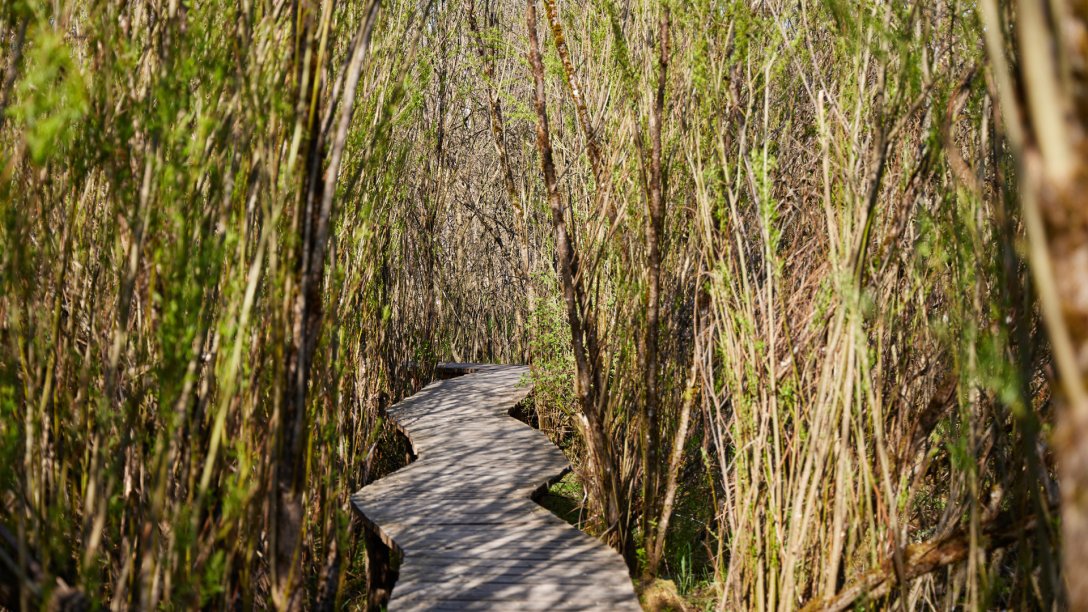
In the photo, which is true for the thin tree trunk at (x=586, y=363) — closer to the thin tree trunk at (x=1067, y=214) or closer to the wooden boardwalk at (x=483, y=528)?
the wooden boardwalk at (x=483, y=528)

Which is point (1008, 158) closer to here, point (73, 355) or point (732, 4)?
point (732, 4)

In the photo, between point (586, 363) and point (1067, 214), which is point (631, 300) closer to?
point (586, 363)

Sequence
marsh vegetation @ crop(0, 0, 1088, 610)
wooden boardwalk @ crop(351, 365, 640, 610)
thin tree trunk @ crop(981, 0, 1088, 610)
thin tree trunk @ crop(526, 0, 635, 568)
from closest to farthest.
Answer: thin tree trunk @ crop(981, 0, 1088, 610) < marsh vegetation @ crop(0, 0, 1088, 610) < wooden boardwalk @ crop(351, 365, 640, 610) < thin tree trunk @ crop(526, 0, 635, 568)

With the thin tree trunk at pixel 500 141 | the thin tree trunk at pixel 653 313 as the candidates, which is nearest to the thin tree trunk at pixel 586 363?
the thin tree trunk at pixel 653 313

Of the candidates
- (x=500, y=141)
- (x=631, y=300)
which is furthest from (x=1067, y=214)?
(x=500, y=141)

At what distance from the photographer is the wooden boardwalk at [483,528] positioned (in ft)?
11.6

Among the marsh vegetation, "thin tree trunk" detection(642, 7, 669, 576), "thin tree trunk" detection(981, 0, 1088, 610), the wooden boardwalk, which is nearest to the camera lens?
"thin tree trunk" detection(981, 0, 1088, 610)

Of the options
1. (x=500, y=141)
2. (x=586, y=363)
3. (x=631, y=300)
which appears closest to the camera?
(x=586, y=363)

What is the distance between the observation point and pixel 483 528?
435 centimetres

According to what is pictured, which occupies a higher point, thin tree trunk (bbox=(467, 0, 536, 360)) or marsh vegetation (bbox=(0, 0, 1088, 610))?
thin tree trunk (bbox=(467, 0, 536, 360))

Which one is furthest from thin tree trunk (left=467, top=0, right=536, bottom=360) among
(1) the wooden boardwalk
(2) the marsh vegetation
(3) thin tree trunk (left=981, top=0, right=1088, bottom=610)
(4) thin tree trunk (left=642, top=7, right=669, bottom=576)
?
(3) thin tree trunk (left=981, top=0, right=1088, bottom=610)

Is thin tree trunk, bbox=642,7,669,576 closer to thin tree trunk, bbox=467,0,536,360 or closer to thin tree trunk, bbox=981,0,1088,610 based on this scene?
thin tree trunk, bbox=467,0,536,360

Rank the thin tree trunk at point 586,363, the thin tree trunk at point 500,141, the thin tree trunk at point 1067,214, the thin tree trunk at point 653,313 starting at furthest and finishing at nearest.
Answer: the thin tree trunk at point 500,141 → the thin tree trunk at point 586,363 → the thin tree trunk at point 653,313 → the thin tree trunk at point 1067,214

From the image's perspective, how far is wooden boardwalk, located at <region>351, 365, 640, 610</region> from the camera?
11.6 feet
